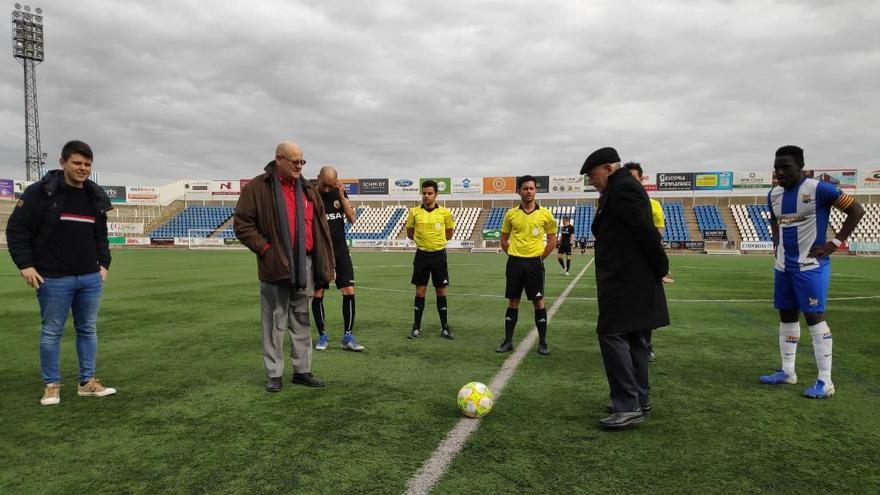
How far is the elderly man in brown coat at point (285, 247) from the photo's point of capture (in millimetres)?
4539

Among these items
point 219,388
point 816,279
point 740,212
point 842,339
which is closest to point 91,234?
point 219,388

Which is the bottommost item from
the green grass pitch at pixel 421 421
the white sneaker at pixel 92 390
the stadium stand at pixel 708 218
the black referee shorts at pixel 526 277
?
the green grass pitch at pixel 421 421

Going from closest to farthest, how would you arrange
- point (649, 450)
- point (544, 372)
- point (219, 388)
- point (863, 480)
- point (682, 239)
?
1. point (863, 480)
2. point (649, 450)
3. point (219, 388)
4. point (544, 372)
5. point (682, 239)

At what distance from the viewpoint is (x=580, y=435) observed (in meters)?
3.61

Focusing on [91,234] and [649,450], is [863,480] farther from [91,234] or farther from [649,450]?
[91,234]

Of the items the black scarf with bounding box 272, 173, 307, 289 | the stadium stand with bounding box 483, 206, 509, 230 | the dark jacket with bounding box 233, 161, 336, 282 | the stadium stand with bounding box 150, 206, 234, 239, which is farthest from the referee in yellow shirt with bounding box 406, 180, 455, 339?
the stadium stand with bounding box 150, 206, 234, 239

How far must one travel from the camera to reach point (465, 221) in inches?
2452

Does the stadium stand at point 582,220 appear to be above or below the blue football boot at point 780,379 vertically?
above

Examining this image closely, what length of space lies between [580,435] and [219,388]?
3290mm

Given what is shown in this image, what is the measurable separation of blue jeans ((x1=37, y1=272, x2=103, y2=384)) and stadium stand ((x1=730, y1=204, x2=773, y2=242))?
57.1 meters

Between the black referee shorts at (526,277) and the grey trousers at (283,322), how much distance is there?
257cm

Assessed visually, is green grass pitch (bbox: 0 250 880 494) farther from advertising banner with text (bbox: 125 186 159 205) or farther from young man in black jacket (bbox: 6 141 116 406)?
advertising banner with text (bbox: 125 186 159 205)

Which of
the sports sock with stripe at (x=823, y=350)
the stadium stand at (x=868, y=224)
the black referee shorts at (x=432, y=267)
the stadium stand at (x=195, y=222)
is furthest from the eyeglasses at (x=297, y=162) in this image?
the stadium stand at (x=195, y=222)

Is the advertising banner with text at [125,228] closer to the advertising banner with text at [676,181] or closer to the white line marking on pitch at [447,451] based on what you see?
the advertising banner with text at [676,181]
